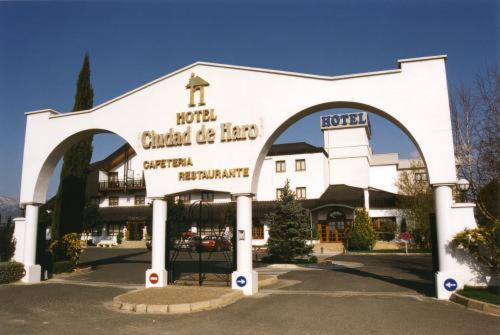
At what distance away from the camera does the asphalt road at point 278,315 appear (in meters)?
8.10

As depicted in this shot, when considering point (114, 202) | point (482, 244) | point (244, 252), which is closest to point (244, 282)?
point (244, 252)

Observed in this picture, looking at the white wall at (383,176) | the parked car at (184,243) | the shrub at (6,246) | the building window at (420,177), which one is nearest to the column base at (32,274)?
the shrub at (6,246)

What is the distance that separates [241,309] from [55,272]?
10.6 meters

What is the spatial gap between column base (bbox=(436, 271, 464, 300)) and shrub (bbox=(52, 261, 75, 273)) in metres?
14.5

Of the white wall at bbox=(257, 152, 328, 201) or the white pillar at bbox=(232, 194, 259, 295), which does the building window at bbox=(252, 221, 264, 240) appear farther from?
the white pillar at bbox=(232, 194, 259, 295)

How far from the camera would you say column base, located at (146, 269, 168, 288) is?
13297 millimetres

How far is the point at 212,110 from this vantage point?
13578 mm

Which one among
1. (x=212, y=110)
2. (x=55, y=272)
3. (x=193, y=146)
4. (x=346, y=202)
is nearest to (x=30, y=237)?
(x=55, y=272)

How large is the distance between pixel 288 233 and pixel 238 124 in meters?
10.9

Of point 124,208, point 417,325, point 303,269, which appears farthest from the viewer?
point 124,208

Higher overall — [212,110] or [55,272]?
[212,110]

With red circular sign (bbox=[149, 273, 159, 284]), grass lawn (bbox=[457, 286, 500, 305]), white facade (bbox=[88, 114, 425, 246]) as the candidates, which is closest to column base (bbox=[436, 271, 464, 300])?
grass lawn (bbox=[457, 286, 500, 305])

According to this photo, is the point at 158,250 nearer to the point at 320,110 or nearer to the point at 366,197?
the point at 320,110

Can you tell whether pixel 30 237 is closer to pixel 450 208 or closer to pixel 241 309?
pixel 241 309
